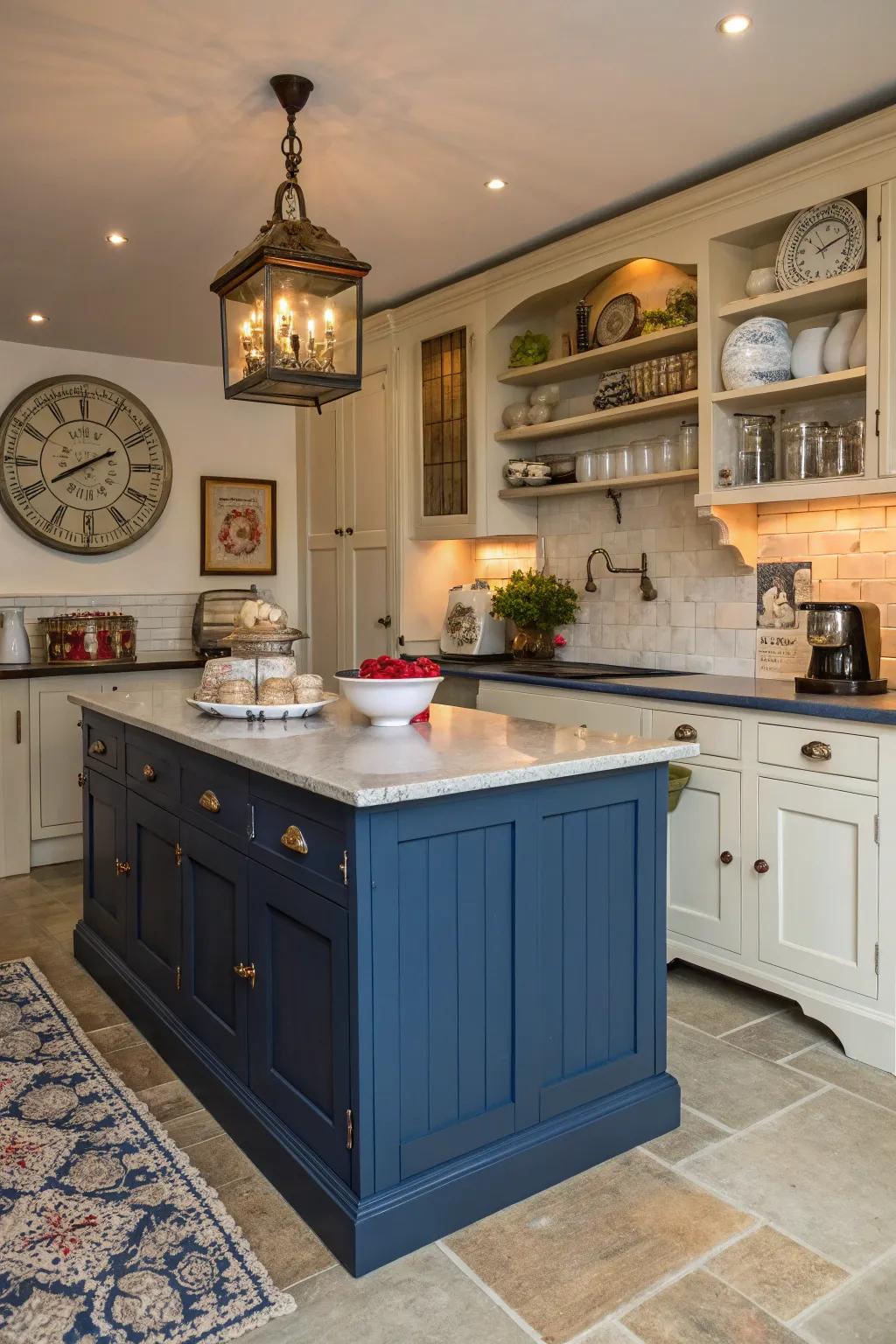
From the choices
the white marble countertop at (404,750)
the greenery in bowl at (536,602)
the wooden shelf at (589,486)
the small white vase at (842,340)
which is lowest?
the white marble countertop at (404,750)

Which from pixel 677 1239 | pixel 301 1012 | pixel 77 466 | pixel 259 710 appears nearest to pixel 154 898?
pixel 259 710

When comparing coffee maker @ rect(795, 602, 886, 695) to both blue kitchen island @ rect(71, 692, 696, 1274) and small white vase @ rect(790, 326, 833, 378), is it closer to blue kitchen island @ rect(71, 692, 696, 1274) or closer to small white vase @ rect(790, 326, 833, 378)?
small white vase @ rect(790, 326, 833, 378)

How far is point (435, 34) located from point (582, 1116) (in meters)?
2.51

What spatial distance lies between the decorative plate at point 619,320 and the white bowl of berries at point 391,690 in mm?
1934

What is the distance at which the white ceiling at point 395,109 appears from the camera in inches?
93.5

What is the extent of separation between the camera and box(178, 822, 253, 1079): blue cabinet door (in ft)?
7.63

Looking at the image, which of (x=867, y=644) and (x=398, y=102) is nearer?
(x=398, y=102)

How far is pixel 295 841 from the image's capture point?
2.04 metres

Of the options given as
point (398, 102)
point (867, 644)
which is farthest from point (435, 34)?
point (867, 644)

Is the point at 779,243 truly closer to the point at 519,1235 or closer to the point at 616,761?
the point at 616,761

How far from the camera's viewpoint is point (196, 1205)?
6.75ft

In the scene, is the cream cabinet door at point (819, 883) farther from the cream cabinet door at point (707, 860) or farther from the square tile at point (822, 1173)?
the square tile at point (822, 1173)

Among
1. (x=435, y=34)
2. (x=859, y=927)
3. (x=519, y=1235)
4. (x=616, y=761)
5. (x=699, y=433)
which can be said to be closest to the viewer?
(x=519, y=1235)

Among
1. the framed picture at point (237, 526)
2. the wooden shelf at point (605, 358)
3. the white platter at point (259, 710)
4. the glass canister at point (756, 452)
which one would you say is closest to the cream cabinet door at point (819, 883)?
the glass canister at point (756, 452)
